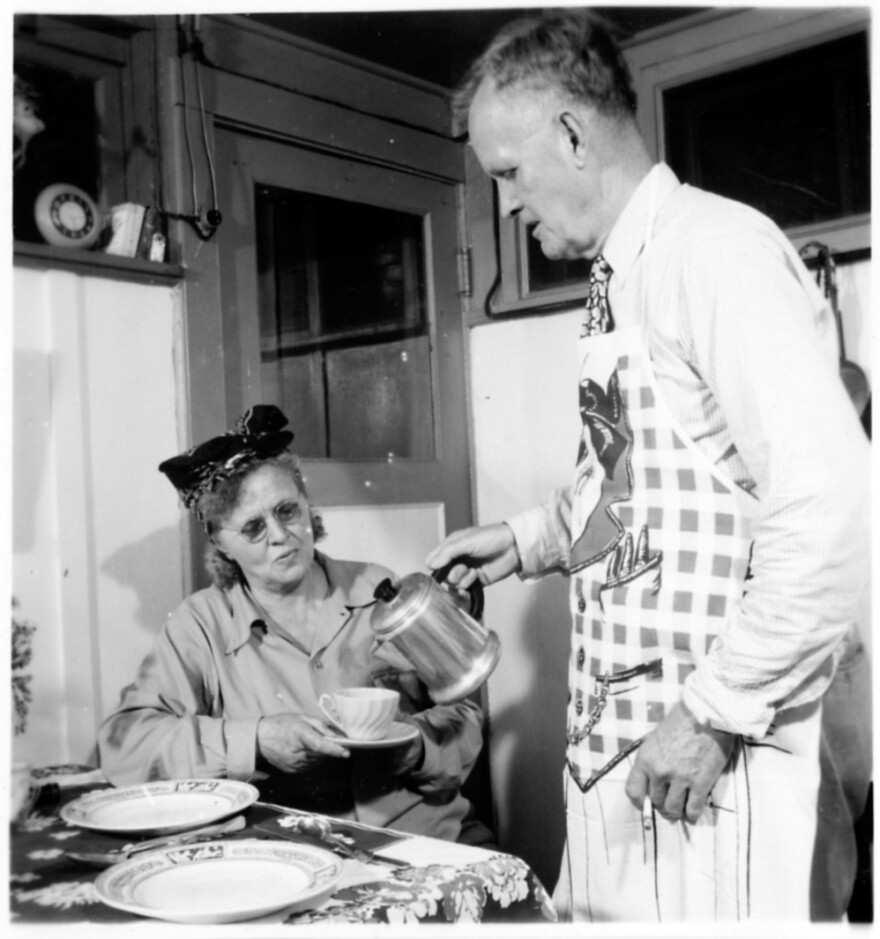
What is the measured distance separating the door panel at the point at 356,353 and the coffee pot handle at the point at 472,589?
33.2 inches

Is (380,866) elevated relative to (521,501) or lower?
lower

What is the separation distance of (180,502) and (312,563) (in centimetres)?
30

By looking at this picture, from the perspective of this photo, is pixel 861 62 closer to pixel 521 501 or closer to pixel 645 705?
pixel 521 501

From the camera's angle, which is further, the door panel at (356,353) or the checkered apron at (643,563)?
the door panel at (356,353)

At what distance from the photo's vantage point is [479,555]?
1.56 metres

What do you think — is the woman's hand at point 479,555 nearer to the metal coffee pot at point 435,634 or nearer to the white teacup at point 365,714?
the metal coffee pot at point 435,634

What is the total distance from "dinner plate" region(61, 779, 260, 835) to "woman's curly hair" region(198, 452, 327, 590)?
0.68 metres

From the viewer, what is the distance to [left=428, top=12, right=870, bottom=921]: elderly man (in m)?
0.98

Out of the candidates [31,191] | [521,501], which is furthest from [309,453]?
[31,191]

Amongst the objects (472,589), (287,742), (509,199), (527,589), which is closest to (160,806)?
(287,742)

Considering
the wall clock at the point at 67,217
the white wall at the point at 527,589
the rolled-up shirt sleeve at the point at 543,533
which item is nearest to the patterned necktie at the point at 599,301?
the rolled-up shirt sleeve at the point at 543,533

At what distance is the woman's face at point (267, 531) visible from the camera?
6.30 feet

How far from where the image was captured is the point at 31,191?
1.93 m

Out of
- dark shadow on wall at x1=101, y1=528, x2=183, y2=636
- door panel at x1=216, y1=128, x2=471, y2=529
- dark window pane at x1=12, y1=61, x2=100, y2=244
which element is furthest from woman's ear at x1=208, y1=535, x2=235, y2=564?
dark window pane at x1=12, y1=61, x2=100, y2=244
